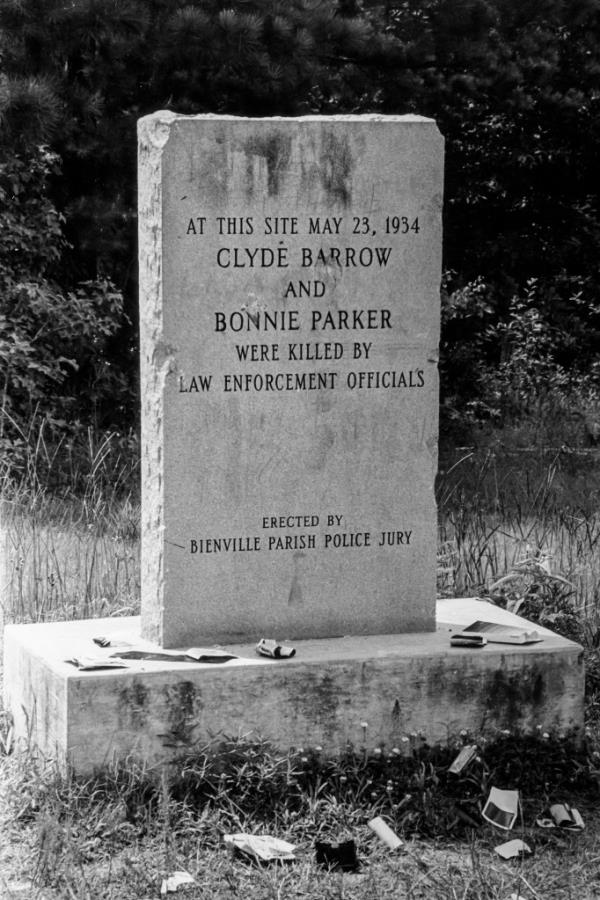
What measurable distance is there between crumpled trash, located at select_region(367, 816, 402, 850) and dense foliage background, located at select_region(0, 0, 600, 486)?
3890 mm

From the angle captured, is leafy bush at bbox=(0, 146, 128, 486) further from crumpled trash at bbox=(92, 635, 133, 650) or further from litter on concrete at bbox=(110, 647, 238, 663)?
litter on concrete at bbox=(110, 647, 238, 663)

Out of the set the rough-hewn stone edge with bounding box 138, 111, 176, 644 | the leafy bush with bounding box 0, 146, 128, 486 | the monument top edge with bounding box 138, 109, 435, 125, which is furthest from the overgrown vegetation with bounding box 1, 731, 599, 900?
the leafy bush with bounding box 0, 146, 128, 486

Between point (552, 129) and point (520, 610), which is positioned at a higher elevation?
point (552, 129)

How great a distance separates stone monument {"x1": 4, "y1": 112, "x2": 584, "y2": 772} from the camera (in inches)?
181

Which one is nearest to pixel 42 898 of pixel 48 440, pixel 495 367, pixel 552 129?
pixel 48 440

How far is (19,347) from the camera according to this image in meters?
9.70

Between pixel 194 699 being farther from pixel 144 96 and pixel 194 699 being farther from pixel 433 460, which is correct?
pixel 144 96

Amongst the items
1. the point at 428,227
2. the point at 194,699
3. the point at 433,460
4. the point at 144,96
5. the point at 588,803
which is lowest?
the point at 588,803

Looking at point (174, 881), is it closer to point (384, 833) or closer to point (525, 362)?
point (384, 833)

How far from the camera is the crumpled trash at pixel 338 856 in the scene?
4031mm

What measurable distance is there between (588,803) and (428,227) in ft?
6.45

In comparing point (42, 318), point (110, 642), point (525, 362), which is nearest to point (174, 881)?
point (110, 642)

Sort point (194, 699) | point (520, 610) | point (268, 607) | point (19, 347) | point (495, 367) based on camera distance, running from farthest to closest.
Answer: point (495, 367) < point (19, 347) < point (520, 610) < point (268, 607) < point (194, 699)

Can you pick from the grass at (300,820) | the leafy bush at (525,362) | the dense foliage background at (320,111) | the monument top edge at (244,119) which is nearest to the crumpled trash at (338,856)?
the grass at (300,820)
